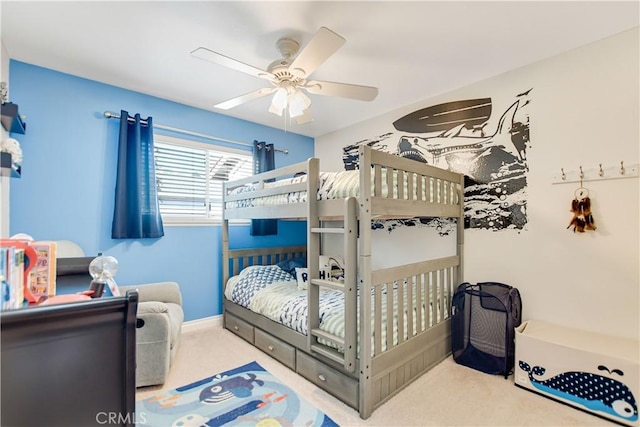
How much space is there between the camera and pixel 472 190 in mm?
2729

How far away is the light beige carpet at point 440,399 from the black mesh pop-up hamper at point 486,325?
0.30 ft

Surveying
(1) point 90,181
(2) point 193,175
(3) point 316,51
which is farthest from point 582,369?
(1) point 90,181

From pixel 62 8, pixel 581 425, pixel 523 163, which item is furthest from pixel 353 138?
pixel 581 425

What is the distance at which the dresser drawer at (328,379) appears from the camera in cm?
186

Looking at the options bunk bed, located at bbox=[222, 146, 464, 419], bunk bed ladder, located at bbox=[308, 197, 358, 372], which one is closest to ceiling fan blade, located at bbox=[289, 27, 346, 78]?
bunk bed, located at bbox=[222, 146, 464, 419]

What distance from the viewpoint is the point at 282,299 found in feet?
8.38

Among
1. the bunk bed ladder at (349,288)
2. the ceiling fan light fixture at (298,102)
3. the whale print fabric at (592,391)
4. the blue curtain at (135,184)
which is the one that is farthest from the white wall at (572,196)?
the blue curtain at (135,184)

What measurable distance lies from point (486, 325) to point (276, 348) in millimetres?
1704

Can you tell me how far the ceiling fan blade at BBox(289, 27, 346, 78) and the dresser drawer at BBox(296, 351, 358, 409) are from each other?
77.1 inches

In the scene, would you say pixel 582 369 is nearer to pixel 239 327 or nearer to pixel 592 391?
pixel 592 391

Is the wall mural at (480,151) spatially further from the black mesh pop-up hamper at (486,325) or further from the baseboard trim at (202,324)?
the baseboard trim at (202,324)

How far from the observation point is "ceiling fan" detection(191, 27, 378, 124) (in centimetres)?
164

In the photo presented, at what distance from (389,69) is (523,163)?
135cm

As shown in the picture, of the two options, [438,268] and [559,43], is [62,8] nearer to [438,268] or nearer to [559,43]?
[438,268]
